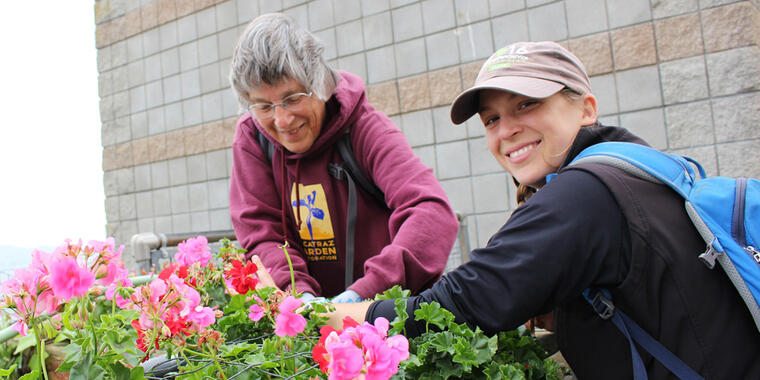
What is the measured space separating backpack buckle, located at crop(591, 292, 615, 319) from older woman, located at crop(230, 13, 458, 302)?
55 centimetres

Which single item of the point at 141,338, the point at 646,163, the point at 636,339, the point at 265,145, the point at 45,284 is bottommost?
the point at 636,339

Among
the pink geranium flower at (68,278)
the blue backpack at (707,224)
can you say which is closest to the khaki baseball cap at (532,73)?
the blue backpack at (707,224)

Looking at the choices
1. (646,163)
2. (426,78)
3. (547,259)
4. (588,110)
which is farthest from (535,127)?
(426,78)

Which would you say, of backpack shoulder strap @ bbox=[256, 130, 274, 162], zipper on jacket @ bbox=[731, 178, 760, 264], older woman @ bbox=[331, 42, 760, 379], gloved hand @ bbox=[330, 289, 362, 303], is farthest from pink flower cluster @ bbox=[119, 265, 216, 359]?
backpack shoulder strap @ bbox=[256, 130, 274, 162]

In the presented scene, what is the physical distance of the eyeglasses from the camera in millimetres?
1708

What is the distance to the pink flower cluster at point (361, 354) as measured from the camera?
2.16 feet

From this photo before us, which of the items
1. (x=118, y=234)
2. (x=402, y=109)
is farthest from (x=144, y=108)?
(x=402, y=109)

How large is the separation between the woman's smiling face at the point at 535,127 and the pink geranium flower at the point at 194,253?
2.58 feet

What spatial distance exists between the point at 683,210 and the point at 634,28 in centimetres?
350

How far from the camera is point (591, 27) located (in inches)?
164

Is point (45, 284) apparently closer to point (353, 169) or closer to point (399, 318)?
point (399, 318)

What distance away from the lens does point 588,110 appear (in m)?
1.33

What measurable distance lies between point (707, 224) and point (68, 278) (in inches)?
41.9

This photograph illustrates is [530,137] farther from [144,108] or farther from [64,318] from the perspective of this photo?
[144,108]
